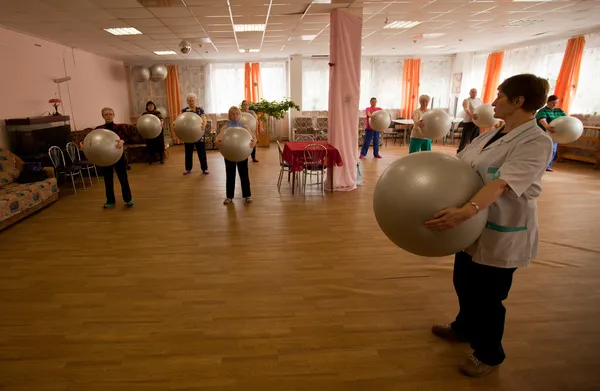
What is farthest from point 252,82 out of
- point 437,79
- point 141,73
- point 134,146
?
point 437,79

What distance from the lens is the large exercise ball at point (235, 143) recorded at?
13.9ft

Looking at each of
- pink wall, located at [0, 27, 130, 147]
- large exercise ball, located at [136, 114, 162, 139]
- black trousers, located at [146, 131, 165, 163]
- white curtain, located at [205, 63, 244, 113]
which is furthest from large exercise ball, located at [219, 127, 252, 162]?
white curtain, located at [205, 63, 244, 113]

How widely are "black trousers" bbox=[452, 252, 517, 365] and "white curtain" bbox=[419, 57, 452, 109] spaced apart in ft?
38.0

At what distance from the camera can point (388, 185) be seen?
62.7 inches

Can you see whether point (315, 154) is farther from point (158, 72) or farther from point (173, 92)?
point (173, 92)

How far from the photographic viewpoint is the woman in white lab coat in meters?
1.41

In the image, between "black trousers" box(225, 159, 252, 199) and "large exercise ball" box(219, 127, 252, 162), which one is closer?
"large exercise ball" box(219, 127, 252, 162)

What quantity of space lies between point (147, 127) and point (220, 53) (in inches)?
202

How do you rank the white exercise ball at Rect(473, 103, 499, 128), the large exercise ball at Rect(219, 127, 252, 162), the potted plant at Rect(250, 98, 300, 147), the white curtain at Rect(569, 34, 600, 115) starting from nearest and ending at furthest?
the large exercise ball at Rect(219, 127, 252, 162) → the white exercise ball at Rect(473, 103, 499, 128) → the white curtain at Rect(569, 34, 600, 115) → the potted plant at Rect(250, 98, 300, 147)

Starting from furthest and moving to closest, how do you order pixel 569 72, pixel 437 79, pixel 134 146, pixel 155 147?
pixel 437 79 → pixel 155 147 → pixel 134 146 → pixel 569 72

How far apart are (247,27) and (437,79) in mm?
8196

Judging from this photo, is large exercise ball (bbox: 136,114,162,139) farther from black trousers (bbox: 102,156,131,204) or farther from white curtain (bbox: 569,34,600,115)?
white curtain (bbox: 569,34,600,115)

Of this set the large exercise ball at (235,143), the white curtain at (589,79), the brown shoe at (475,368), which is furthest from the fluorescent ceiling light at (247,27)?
the white curtain at (589,79)

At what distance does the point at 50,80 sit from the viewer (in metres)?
7.12
